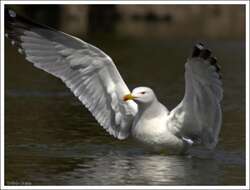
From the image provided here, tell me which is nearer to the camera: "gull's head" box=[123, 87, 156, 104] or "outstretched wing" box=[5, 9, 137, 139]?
"gull's head" box=[123, 87, 156, 104]

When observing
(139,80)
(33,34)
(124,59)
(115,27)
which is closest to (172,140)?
(33,34)

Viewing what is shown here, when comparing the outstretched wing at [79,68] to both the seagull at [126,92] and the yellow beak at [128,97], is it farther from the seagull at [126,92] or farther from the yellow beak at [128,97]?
the yellow beak at [128,97]

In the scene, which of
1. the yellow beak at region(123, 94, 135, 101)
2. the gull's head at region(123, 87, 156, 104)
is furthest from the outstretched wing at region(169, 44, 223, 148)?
the yellow beak at region(123, 94, 135, 101)

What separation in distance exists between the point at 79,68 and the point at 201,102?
147 cm

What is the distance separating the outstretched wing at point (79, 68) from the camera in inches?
369

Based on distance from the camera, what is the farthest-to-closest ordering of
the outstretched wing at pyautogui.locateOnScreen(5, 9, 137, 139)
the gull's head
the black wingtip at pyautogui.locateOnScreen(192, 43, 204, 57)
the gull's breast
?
the outstretched wing at pyautogui.locateOnScreen(5, 9, 137, 139) → the gull's head → the gull's breast → the black wingtip at pyautogui.locateOnScreen(192, 43, 204, 57)

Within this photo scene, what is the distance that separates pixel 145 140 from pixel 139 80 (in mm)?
7554

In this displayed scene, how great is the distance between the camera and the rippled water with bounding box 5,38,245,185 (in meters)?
8.14

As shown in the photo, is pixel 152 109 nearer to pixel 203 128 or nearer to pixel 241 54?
pixel 203 128

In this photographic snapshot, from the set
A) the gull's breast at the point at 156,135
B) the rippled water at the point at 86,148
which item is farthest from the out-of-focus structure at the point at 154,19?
the gull's breast at the point at 156,135

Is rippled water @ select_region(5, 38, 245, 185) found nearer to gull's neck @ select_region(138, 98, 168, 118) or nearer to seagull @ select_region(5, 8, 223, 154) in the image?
seagull @ select_region(5, 8, 223, 154)

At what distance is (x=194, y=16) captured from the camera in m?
36.9

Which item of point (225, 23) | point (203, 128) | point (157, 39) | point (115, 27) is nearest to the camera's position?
point (203, 128)

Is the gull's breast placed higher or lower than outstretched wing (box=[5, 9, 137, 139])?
lower
